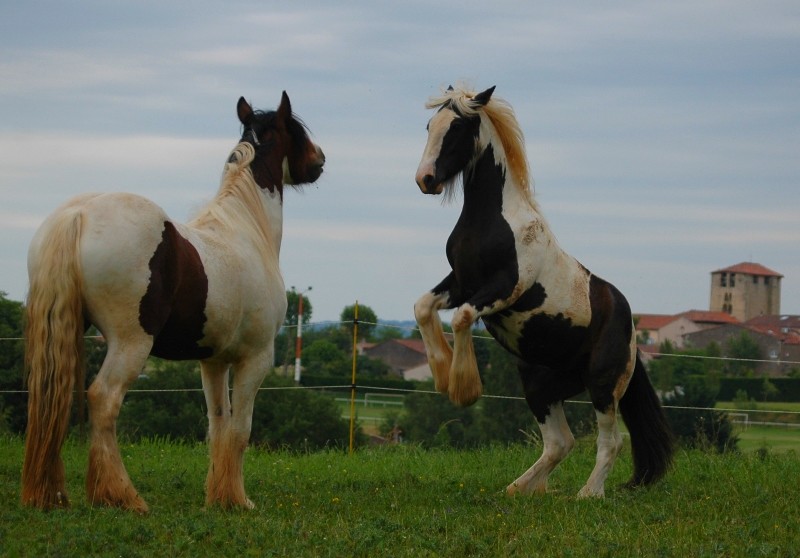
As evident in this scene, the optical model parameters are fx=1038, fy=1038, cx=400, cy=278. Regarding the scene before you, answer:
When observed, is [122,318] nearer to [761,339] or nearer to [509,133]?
[509,133]

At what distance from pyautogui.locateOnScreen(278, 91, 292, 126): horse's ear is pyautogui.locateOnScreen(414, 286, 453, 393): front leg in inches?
69.0

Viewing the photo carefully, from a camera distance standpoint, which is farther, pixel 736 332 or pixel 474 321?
pixel 736 332

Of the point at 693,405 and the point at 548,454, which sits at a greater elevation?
the point at 548,454

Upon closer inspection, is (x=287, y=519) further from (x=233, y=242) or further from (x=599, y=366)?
(x=599, y=366)

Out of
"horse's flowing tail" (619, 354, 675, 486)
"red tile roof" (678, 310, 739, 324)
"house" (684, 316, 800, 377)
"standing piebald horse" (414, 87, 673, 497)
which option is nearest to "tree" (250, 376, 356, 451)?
"horse's flowing tail" (619, 354, 675, 486)

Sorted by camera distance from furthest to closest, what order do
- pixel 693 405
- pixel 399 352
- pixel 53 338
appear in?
pixel 399 352, pixel 693 405, pixel 53 338

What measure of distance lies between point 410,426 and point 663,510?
183ft

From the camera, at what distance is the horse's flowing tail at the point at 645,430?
323 inches

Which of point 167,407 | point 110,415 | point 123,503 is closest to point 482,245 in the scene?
point 110,415

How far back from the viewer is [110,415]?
6.05 meters

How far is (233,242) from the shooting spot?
6988 mm

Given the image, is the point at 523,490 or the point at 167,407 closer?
the point at 523,490

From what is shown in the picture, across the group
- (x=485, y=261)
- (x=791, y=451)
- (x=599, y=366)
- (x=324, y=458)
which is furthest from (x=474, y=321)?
(x=791, y=451)

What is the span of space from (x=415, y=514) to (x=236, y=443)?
1.30 metres
